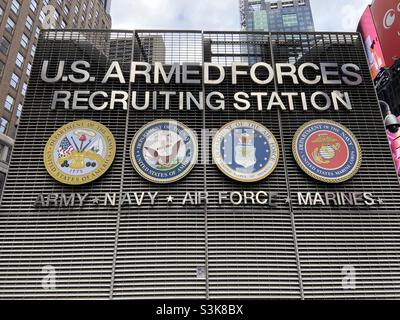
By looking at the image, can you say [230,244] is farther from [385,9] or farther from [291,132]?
[385,9]

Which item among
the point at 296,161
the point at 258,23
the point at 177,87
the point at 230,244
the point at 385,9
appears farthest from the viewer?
the point at 258,23

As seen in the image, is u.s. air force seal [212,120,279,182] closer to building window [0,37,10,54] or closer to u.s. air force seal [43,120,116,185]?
u.s. air force seal [43,120,116,185]

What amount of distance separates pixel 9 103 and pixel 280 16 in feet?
430

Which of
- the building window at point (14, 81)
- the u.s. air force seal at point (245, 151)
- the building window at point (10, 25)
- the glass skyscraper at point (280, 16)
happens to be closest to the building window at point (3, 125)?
the building window at point (14, 81)

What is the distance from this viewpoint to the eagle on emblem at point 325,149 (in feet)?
44.4

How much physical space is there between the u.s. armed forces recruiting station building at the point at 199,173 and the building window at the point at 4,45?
3265 cm

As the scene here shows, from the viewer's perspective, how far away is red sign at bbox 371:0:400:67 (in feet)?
85.6

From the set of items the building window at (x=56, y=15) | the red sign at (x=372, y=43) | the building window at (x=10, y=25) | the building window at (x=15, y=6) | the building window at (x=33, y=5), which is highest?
the building window at (x=56, y=15)

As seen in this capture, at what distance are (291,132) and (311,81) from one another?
2745 millimetres

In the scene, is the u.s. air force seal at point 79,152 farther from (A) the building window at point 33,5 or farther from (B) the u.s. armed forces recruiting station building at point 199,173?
(A) the building window at point 33,5

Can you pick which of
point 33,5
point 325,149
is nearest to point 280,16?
point 33,5

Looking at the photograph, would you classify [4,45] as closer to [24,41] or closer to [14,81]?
[14,81]

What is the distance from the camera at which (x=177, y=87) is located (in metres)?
15.0
